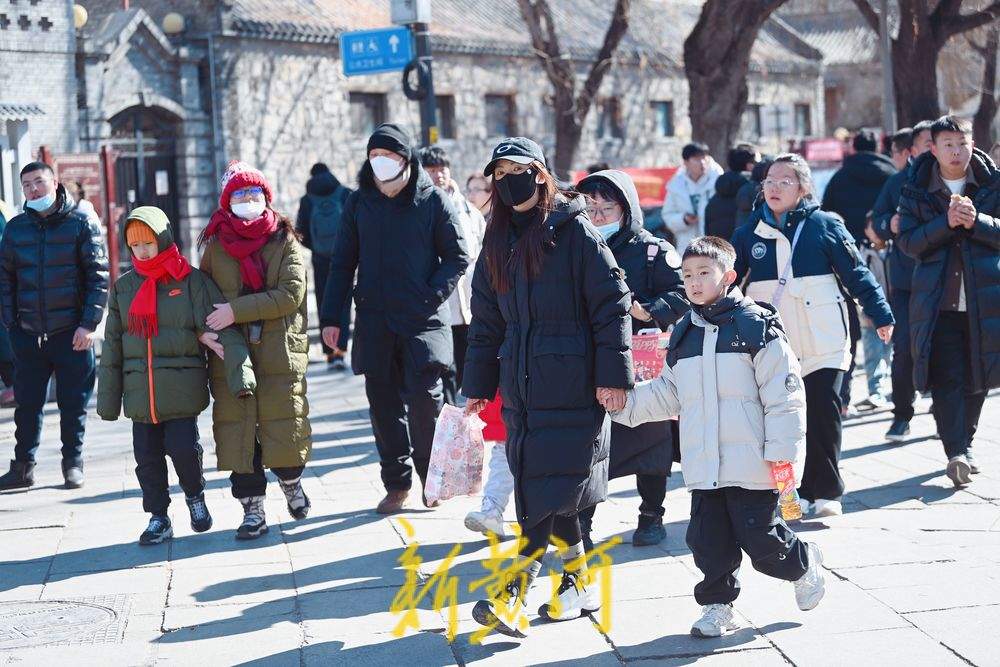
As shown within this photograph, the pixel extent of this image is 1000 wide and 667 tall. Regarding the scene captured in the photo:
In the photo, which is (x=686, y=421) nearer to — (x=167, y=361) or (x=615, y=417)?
(x=615, y=417)

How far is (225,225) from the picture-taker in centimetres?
698

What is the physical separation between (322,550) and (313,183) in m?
7.12

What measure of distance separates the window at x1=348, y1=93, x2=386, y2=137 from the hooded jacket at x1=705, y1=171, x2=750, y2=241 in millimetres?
18051

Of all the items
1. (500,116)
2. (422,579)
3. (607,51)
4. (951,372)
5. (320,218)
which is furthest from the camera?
(500,116)

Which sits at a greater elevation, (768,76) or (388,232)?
(768,76)

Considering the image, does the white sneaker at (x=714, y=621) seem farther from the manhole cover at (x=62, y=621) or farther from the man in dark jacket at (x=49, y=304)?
the man in dark jacket at (x=49, y=304)

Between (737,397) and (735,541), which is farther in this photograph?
(735,541)

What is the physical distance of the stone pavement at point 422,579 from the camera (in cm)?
520

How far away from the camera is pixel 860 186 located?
10789mm

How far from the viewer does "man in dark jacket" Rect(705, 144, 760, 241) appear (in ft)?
36.1

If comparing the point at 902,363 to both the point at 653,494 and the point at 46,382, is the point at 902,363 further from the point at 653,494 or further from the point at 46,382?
the point at 46,382

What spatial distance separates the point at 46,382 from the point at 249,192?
8.36ft

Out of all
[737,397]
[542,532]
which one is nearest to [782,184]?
[737,397]

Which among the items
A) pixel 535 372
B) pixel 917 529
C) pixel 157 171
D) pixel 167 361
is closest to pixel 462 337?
pixel 167 361
